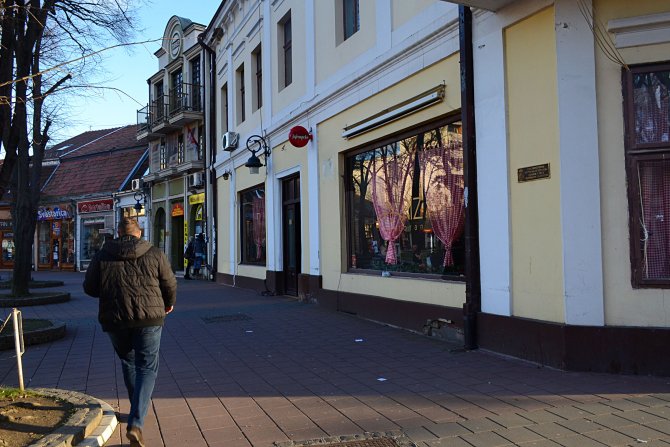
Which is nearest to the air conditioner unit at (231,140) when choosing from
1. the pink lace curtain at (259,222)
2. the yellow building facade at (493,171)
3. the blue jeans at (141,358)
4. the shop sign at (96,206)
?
the pink lace curtain at (259,222)

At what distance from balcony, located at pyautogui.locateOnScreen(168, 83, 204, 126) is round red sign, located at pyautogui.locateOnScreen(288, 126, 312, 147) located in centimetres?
1059

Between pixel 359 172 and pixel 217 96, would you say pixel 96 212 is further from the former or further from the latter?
pixel 359 172

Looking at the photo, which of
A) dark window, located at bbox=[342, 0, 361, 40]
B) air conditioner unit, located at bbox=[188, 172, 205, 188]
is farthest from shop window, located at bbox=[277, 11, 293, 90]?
air conditioner unit, located at bbox=[188, 172, 205, 188]

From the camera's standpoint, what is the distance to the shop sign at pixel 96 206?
2950 cm

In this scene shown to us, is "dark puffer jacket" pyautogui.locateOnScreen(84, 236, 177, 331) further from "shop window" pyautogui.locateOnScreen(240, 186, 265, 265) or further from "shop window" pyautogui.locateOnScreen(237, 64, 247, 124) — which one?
"shop window" pyautogui.locateOnScreen(237, 64, 247, 124)

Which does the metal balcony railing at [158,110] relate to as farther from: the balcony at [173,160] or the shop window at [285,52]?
the shop window at [285,52]

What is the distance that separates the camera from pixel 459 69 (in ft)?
24.1

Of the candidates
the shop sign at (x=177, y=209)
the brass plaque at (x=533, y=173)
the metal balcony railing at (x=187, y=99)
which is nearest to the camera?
the brass plaque at (x=533, y=173)

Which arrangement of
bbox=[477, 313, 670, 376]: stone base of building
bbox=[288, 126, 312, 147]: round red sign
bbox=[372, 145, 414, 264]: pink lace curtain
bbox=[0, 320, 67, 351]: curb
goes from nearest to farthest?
bbox=[477, 313, 670, 376]: stone base of building → bbox=[0, 320, 67, 351]: curb → bbox=[372, 145, 414, 264]: pink lace curtain → bbox=[288, 126, 312, 147]: round red sign

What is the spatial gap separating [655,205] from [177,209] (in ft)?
67.2

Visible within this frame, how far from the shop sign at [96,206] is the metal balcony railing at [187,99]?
945 cm

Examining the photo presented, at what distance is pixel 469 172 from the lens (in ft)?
23.1

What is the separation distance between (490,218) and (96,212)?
27.6 metres

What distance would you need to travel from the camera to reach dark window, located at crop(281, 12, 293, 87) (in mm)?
13312
